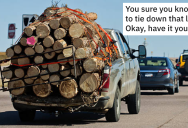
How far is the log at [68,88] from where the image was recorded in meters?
9.60

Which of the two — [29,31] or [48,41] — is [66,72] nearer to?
[48,41]

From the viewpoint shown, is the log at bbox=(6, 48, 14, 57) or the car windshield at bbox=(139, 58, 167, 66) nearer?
the log at bbox=(6, 48, 14, 57)

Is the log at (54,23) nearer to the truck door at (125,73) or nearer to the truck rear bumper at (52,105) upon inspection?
the truck rear bumper at (52,105)

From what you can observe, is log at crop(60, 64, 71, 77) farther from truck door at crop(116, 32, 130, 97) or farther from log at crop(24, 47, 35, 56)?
truck door at crop(116, 32, 130, 97)

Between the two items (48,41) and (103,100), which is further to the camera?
(48,41)

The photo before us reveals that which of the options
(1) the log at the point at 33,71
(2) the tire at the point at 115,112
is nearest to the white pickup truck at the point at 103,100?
(2) the tire at the point at 115,112

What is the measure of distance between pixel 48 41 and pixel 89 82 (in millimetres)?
1165

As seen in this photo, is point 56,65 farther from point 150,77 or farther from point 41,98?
point 150,77

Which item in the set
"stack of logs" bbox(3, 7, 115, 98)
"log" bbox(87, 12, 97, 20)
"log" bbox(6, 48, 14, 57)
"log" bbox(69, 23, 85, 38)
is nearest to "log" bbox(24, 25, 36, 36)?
"stack of logs" bbox(3, 7, 115, 98)

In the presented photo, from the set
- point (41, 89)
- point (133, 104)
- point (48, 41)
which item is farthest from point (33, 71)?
point (133, 104)

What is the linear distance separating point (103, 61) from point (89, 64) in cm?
42

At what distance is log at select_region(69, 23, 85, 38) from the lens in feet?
32.3

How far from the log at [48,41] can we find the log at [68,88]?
0.77 metres

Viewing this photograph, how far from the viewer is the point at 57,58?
9828mm
